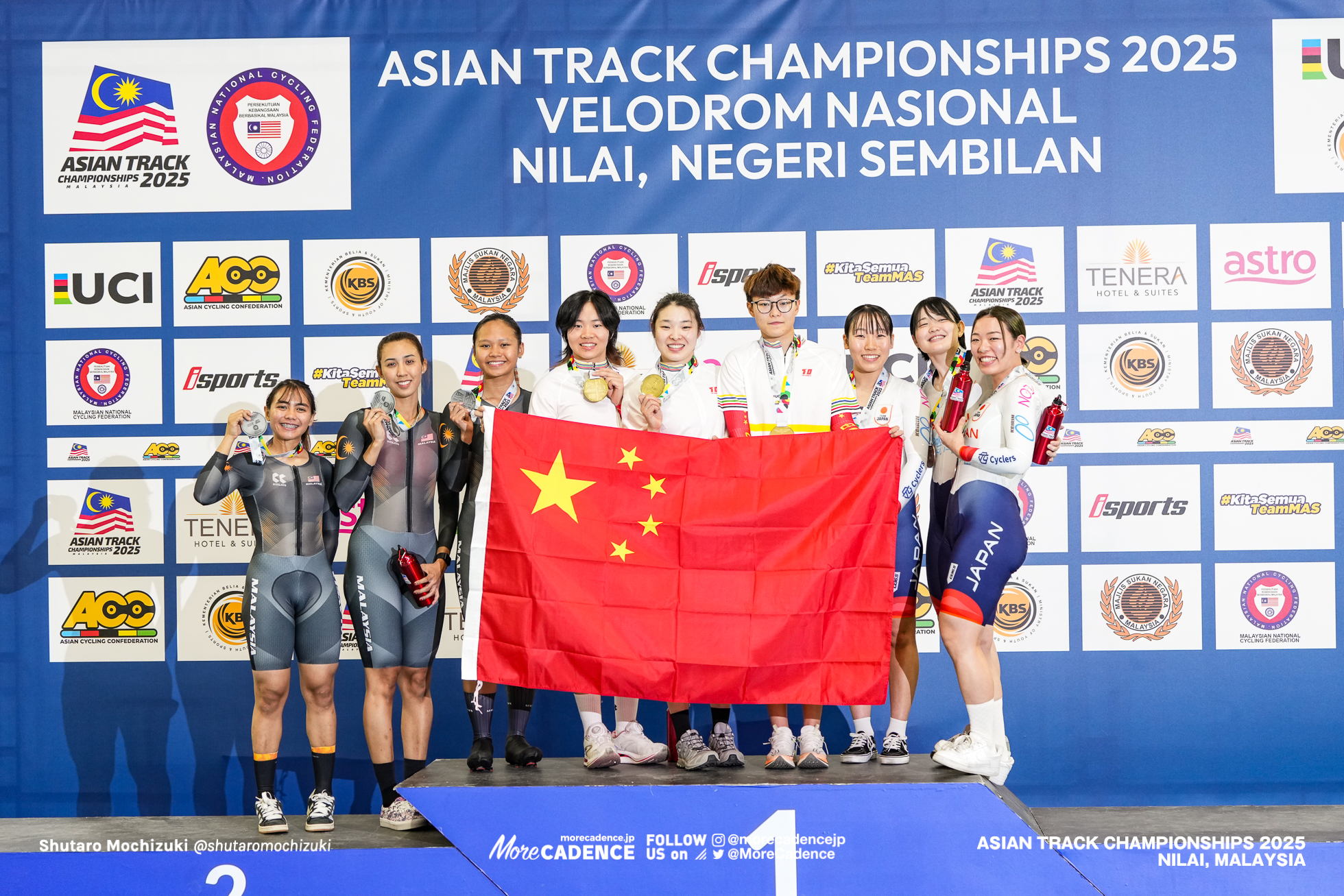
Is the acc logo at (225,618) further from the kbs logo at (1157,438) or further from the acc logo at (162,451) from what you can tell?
the kbs logo at (1157,438)

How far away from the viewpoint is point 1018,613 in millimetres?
5066

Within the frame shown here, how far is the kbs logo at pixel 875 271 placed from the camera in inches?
201

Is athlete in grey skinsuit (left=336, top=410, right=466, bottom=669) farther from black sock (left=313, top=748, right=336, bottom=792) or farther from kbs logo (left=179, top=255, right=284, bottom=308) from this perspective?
kbs logo (left=179, top=255, right=284, bottom=308)

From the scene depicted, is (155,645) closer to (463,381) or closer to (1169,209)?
(463,381)

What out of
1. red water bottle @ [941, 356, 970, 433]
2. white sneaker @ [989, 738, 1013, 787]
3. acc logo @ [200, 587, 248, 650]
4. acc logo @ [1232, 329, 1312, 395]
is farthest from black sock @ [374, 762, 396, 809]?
acc logo @ [1232, 329, 1312, 395]

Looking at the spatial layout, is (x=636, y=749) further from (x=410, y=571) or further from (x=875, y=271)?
(x=875, y=271)

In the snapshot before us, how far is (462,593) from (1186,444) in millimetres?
3513

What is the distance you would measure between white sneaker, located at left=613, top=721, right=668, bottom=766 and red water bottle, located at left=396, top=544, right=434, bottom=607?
93 cm

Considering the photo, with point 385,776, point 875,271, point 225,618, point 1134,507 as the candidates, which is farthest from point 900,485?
point 225,618

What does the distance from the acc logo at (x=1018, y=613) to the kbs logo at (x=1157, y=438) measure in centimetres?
89

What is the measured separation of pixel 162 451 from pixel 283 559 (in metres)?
1.61

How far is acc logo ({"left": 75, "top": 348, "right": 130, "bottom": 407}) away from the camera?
5.21 metres

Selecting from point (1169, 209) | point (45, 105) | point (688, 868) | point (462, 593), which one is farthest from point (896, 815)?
point (45, 105)

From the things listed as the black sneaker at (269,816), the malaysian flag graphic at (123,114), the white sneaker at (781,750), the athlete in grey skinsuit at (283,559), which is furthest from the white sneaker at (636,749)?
the malaysian flag graphic at (123,114)
